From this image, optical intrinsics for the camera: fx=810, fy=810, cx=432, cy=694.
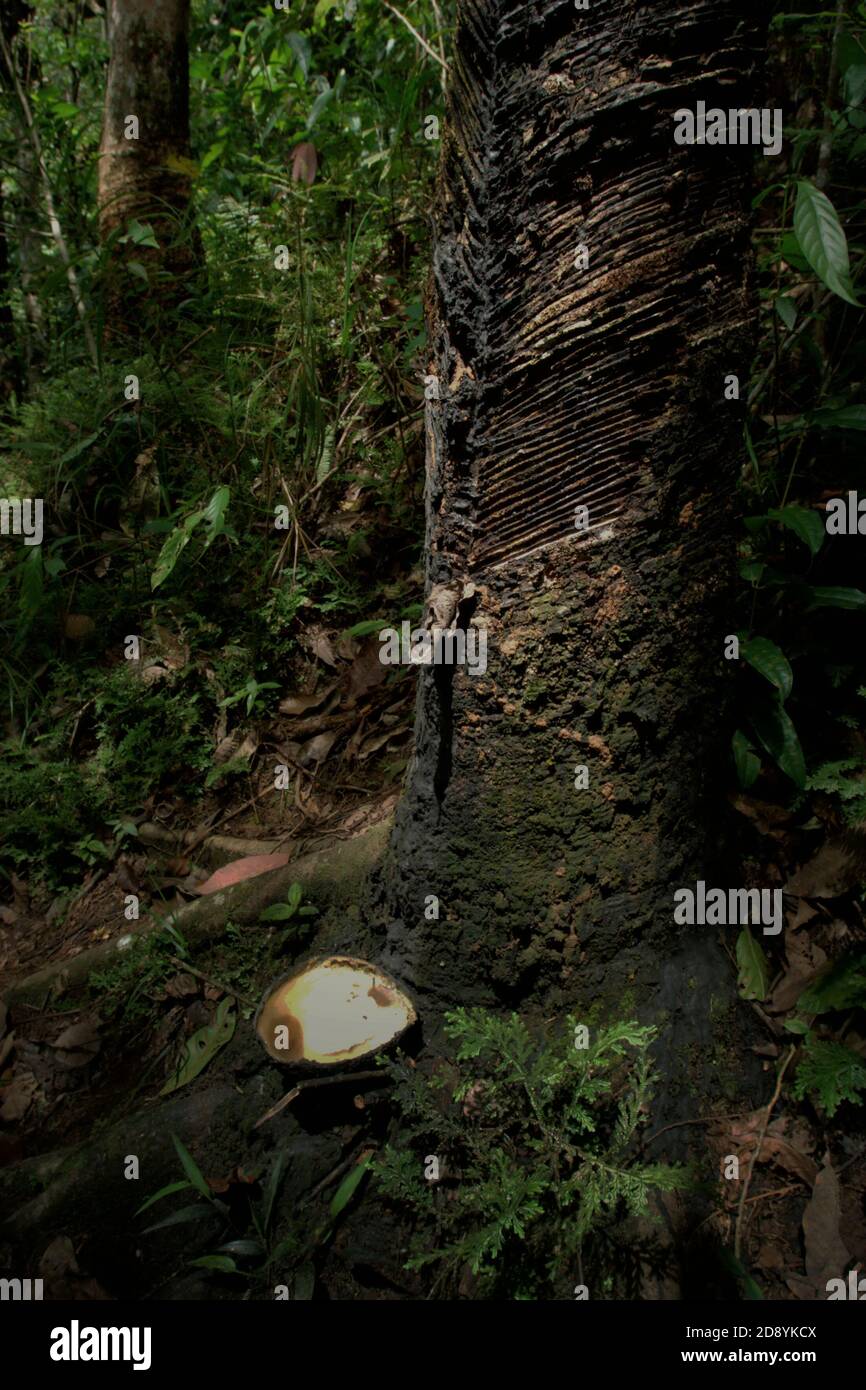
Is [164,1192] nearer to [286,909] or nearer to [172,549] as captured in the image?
[286,909]

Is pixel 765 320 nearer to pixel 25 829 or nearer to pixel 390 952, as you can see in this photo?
pixel 390 952

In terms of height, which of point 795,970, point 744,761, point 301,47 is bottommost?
point 795,970

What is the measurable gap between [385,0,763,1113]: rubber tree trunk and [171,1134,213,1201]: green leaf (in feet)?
2.08

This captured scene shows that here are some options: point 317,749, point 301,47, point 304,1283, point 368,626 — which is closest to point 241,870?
point 317,749

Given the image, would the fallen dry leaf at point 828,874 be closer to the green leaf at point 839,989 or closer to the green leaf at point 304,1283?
the green leaf at point 839,989

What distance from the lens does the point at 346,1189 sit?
172cm

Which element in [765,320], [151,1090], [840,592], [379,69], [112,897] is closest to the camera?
[840,592]

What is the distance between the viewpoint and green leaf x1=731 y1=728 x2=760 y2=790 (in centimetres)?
193

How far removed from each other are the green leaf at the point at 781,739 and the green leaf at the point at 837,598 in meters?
0.28

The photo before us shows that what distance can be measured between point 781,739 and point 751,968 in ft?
1.75

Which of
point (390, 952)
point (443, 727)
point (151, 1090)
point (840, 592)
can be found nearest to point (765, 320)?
point (840, 592)

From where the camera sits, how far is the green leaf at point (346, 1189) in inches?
67.3

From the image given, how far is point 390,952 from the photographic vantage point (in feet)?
6.52

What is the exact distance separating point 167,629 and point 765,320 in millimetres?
2455
